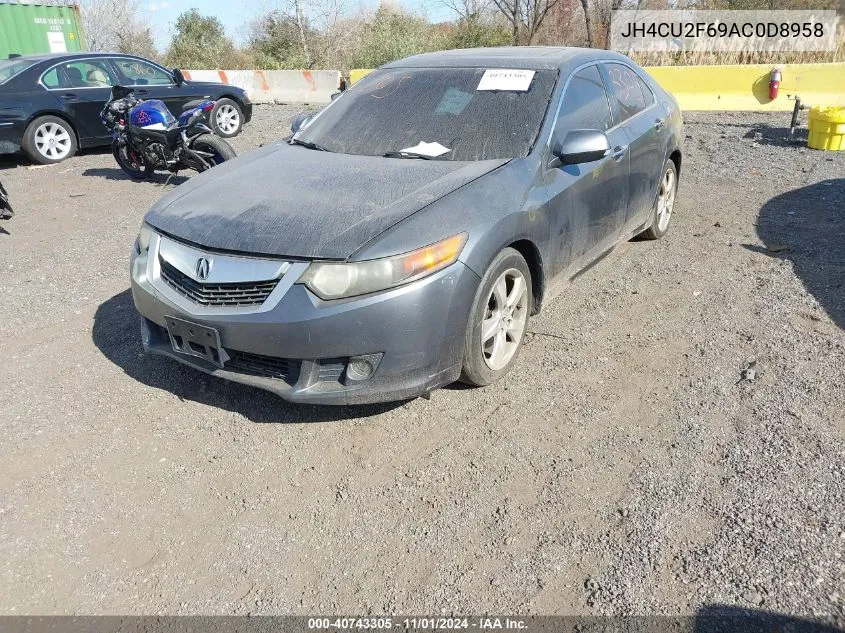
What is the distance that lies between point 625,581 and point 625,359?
5.83 feet

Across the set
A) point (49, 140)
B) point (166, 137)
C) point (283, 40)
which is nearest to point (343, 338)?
point (166, 137)

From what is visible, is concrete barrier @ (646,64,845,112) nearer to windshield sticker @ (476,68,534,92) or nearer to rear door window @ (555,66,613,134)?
rear door window @ (555,66,613,134)

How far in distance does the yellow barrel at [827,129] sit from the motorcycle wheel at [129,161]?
351 inches

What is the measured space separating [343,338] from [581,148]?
1.79 metres

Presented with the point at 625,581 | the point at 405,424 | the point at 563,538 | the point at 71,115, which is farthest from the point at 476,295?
the point at 71,115

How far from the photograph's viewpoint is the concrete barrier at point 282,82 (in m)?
18.0

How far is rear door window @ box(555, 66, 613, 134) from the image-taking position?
407 centimetres

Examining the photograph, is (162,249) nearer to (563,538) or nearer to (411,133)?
(411,133)

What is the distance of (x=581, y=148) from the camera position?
373cm

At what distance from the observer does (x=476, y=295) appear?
3.19 m

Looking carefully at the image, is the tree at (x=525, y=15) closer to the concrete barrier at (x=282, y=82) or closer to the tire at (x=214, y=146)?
the concrete barrier at (x=282, y=82)

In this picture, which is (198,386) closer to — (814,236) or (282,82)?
(814,236)

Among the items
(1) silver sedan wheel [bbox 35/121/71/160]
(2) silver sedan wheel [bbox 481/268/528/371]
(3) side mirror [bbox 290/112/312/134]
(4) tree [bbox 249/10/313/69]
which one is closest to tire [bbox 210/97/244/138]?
(1) silver sedan wheel [bbox 35/121/71/160]

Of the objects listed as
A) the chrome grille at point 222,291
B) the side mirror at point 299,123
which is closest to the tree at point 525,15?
the side mirror at point 299,123
